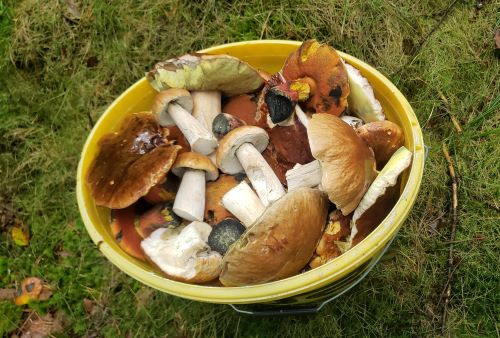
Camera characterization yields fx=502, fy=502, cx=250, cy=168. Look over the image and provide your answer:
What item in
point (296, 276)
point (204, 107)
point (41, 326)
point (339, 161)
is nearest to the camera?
point (296, 276)

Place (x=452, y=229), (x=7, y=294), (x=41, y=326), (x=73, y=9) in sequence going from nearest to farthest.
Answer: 1. (x=452, y=229)
2. (x=41, y=326)
3. (x=7, y=294)
4. (x=73, y=9)

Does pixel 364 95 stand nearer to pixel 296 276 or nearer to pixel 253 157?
pixel 253 157

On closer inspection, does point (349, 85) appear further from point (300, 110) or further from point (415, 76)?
point (415, 76)

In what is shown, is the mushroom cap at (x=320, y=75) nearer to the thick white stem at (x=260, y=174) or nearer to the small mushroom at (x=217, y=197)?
the thick white stem at (x=260, y=174)

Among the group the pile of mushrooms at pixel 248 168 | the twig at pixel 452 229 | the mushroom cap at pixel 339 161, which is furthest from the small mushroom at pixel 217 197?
the twig at pixel 452 229

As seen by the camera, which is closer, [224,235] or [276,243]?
[276,243]

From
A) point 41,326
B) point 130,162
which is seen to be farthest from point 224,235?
point 41,326
